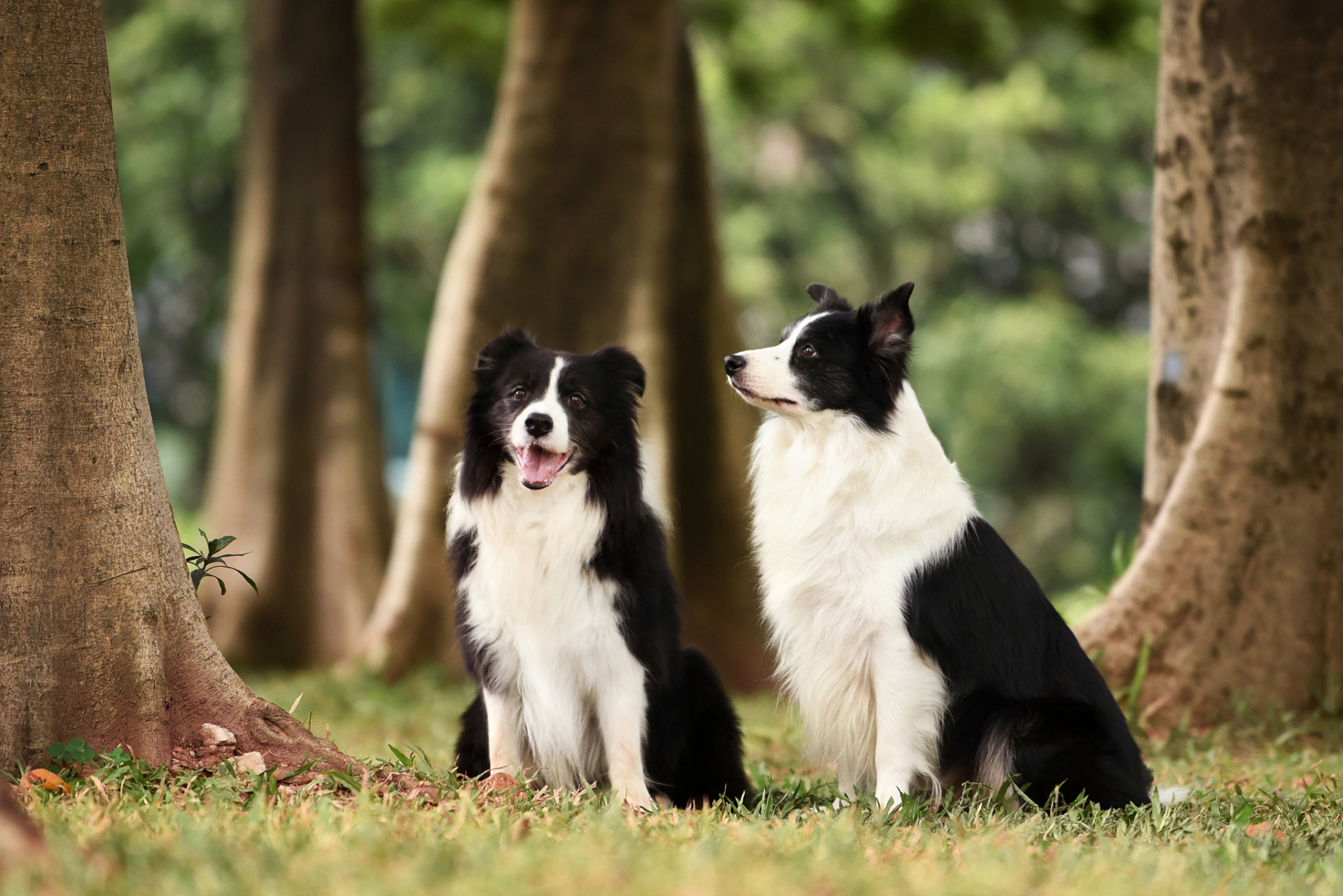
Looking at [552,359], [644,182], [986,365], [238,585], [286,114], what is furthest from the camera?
[986,365]

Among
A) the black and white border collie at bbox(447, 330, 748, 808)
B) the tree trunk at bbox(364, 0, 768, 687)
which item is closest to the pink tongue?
the black and white border collie at bbox(447, 330, 748, 808)

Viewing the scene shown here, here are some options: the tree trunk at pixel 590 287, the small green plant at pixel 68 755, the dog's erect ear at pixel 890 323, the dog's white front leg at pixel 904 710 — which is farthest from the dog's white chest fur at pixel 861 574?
the tree trunk at pixel 590 287

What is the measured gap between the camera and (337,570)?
997cm

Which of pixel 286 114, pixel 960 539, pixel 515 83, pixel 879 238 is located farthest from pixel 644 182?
pixel 879 238

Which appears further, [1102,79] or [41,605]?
[1102,79]

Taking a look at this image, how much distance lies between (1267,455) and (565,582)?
3.68 metres

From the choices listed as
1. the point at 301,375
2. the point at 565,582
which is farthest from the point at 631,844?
the point at 301,375

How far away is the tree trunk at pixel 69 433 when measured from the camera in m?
3.56

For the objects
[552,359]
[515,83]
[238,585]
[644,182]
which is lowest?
[238,585]

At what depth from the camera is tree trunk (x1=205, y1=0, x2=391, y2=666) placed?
32.4 feet

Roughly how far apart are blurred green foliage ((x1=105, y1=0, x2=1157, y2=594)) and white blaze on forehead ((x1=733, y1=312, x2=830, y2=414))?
11447 millimetres

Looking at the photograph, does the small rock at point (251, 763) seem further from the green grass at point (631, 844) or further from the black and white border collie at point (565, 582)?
the black and white border collie at point (565, 582)

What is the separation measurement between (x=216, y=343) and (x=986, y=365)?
11.5 m

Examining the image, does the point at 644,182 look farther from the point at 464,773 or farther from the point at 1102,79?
the point at 1102,79
